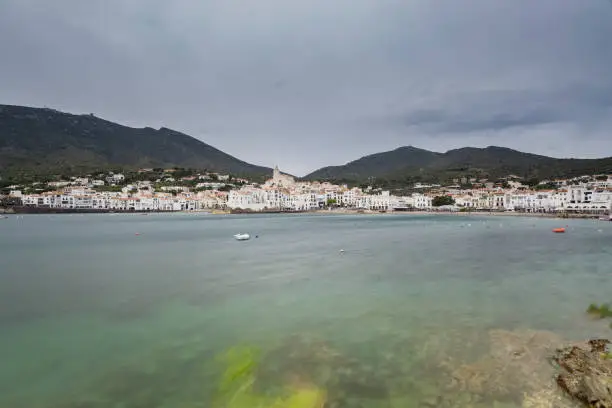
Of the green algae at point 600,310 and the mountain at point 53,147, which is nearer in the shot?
the green algae at point 600,310

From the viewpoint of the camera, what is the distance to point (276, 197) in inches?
4631

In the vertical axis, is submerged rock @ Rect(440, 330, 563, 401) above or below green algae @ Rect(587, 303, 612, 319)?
above

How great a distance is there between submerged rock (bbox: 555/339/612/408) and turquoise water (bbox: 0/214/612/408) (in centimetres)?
74

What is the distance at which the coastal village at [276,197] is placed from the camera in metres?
96.1

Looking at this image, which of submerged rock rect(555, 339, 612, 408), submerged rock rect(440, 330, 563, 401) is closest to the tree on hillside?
submerged rock rect(440, 330, 563, 401)

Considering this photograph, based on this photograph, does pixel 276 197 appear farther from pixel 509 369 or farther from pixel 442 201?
pixel 509 369

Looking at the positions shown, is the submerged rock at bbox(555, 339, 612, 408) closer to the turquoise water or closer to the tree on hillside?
the turquoise water

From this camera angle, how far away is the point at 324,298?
37.3 ft

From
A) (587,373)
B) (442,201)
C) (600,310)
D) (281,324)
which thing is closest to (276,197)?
(442,201)

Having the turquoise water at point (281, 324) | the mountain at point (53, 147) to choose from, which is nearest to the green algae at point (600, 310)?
the turquoise water at point (281, 324)

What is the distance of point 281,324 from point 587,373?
5723mm

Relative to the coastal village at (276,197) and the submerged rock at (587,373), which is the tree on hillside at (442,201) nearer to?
the coastal village at (276,197)

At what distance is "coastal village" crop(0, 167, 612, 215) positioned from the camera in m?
96.1

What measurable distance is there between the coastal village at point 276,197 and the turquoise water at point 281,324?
79.7 meters
